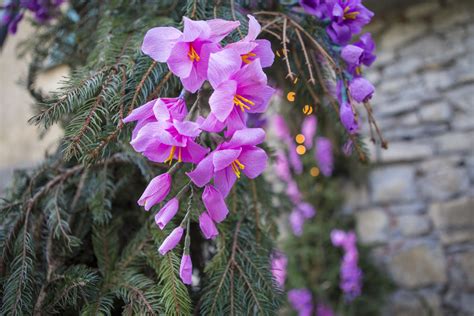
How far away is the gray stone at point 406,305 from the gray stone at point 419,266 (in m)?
0.06

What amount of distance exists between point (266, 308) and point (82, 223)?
1.37 ft

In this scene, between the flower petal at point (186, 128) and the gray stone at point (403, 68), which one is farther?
the gray stone at point (403, 68)

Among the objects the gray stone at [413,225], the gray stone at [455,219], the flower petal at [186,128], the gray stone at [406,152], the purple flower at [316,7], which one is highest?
the flower petal at [186,128]

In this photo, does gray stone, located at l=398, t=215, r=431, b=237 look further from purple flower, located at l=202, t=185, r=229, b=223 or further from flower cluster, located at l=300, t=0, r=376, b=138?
purple flower, located at l=202, t=185, r=229, b=223

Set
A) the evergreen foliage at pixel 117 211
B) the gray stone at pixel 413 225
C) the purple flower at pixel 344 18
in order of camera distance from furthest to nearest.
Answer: the gray stone at pixel 413 225 < the purple flower at pixel 344 18 < the evergreen foliage at pixel 117 211

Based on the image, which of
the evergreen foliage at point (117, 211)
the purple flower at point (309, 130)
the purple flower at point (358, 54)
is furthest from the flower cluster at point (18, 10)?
the purple flower at point (309, 130)

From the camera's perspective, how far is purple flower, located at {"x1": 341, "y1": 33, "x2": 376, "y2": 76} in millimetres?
A: 764

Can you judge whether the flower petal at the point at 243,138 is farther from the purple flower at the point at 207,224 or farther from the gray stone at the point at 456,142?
the gray stone at the point at 456,142

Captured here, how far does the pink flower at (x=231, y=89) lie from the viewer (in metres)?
0.54

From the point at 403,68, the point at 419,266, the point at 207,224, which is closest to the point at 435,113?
the point at 403,68

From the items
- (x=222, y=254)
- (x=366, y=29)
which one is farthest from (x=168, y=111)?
(x=366, y=29)

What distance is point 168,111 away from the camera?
0.56m

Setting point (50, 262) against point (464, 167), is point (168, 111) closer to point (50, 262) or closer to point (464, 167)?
point (50, 262)

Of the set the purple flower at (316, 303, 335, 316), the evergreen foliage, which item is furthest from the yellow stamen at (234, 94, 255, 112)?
the purple flower at (316, 303, 335, 316)
